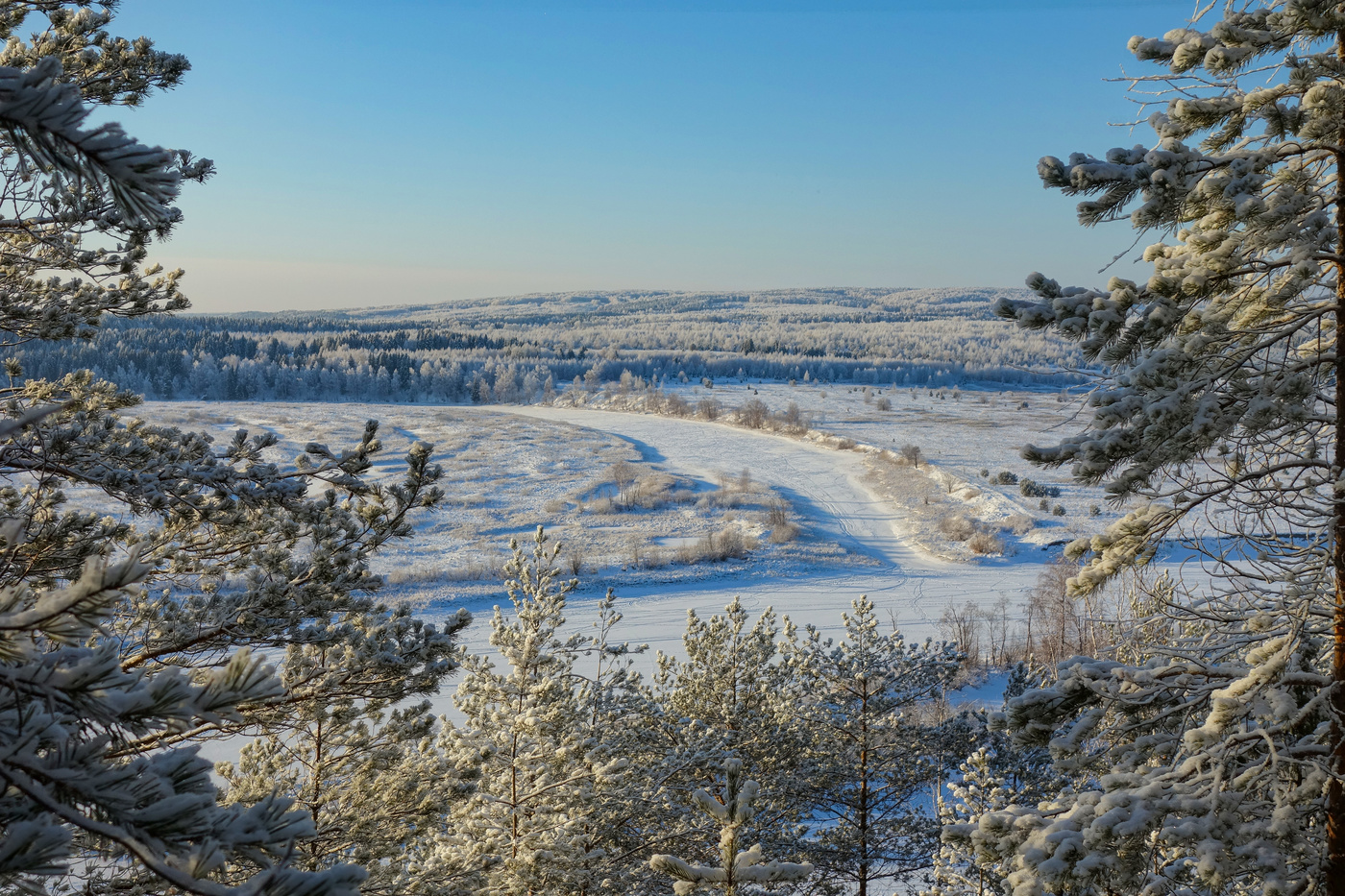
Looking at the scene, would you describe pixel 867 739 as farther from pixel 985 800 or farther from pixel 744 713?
pixel 985 800

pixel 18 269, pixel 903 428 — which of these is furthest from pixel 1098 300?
pixel 903 428

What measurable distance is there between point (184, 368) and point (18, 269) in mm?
98924

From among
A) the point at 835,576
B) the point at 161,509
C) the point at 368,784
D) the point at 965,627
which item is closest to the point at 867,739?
the point at 368,784

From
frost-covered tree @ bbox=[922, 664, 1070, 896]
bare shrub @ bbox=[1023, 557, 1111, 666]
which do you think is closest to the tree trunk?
frost-covered tree @ bbox=[922, 664, 1070, 896]

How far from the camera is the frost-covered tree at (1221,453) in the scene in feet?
11.8

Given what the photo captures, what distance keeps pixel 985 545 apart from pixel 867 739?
22637 millimetres

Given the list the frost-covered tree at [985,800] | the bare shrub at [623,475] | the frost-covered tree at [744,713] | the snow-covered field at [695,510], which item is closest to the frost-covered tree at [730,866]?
the frost-covered tree at [985,800]

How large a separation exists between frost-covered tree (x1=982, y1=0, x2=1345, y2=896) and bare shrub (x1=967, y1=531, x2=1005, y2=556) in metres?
28.0

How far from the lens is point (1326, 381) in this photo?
14.0 feet

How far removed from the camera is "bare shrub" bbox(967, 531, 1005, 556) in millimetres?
30922

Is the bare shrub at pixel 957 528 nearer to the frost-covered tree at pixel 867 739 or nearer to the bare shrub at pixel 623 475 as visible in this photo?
the bare shrub at pixel 623 475

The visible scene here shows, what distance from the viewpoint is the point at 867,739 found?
10609 mm

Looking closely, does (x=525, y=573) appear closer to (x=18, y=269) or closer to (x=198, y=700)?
(x=18, y=269)

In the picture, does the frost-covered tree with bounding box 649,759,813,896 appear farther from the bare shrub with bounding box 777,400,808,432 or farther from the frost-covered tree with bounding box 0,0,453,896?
the bare shrub with bounding box 777,400,808,432
